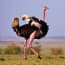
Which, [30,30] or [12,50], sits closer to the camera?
[30,30]

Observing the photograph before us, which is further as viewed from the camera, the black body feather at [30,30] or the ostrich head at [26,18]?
the ostrich head at [26,18]

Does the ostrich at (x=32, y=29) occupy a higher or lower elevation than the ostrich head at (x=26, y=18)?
lower

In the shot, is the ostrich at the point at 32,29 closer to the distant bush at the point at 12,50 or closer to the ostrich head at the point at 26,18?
the ostrich head at the point at 26,18

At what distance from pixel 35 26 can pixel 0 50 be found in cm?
330

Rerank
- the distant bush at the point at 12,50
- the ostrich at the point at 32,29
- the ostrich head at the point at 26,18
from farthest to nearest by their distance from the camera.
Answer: the distant bush at the point at 12,50 → the ostrich head at the point at 26,18 → the ostrich at the point at 32,29

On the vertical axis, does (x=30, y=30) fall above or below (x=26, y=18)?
below

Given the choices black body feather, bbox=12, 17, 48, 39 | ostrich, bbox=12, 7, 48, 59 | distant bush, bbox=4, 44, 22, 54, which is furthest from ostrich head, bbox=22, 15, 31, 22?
distant bush, bbox=4, 44, 22, 54

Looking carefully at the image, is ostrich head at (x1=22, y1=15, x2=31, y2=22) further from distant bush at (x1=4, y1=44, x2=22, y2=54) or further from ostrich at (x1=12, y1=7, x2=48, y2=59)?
distant bush at (x1=4, y1=44, x2=22, y2=54)

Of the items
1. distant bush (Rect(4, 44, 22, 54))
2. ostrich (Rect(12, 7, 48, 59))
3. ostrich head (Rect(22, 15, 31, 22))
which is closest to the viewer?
ostrich (Rect(12, 7, 48, 59))

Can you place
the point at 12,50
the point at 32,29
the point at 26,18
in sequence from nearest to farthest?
the point at 32,29 < the point at 26,18 < the point at 12,50

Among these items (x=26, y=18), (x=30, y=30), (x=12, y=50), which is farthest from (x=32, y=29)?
(x=12, y=50)

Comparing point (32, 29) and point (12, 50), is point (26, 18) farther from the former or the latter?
point (12, 50)

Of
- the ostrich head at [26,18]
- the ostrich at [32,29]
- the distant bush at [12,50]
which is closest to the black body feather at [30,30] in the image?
the ostrich at [32,29]

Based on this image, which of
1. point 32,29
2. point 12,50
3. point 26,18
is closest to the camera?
point 32,29
